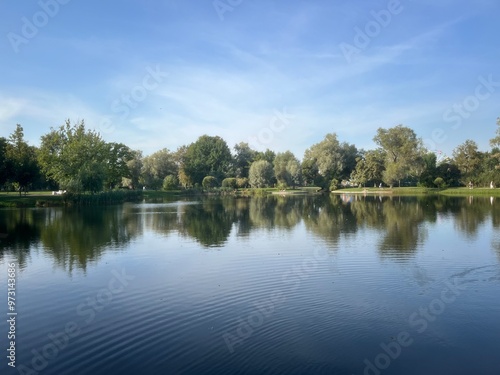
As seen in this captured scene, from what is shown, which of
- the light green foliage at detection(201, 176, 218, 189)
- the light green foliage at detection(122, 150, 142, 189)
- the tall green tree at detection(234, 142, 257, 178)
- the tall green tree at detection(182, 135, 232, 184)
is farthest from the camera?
the tall green tree at detection(234, 142, 257, 178)

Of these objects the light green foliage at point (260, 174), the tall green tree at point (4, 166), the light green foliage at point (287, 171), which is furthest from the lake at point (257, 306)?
the light green foliage at point (287, 171)

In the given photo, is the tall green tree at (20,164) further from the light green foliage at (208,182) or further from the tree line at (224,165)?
the light green foliage at (208,182)

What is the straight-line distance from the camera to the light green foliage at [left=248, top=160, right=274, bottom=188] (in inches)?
3772

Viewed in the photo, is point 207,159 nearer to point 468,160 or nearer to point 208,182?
point 208,182

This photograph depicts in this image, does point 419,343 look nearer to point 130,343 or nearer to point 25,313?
point 130,343

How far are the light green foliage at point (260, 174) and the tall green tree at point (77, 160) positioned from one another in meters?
38.8

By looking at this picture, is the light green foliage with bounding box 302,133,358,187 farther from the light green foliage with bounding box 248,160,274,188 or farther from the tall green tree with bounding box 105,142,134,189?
the tall green tree with bounding box 105,142,134,189

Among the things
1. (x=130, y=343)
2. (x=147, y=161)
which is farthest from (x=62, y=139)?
(x=130, y=343)

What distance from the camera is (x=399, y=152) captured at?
85.1 m

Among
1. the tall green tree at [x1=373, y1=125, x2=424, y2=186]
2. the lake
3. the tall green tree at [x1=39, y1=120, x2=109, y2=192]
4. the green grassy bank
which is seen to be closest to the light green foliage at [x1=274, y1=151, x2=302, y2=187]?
the green grassy bank

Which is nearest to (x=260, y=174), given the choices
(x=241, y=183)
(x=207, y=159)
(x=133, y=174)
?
(x=241, y=183)

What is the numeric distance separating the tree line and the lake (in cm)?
3780

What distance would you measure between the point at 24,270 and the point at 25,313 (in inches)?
202

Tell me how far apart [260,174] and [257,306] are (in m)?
85.5
